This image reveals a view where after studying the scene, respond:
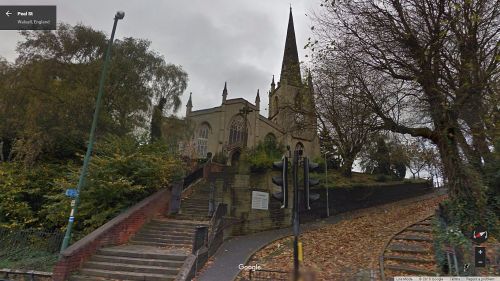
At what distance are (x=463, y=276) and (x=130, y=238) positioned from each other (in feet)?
34.1

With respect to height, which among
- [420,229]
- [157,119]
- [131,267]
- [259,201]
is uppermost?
[157,119]

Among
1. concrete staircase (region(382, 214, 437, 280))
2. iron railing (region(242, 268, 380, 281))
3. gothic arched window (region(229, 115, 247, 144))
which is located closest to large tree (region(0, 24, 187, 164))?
iron railing (region(242, 268, 380, 281))

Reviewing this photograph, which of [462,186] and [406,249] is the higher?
[462,186]

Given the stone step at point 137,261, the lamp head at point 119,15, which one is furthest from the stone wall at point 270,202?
the lamp head at point 119,15

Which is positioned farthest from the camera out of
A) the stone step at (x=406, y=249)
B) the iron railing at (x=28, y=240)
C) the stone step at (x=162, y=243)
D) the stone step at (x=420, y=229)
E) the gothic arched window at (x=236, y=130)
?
the gothic arched window at (x=236, y=130)

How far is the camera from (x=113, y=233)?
10.6 meters

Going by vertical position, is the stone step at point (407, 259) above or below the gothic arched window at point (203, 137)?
below

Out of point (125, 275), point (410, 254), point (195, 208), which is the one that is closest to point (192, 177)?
point (195, 208)

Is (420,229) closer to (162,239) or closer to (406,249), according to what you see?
(406,249)

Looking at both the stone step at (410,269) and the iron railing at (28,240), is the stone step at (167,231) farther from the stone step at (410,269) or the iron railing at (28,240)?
the stone step at (410,269)

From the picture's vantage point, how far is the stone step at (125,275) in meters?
8.49

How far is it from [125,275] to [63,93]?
1014cm

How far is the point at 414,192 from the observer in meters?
28.1

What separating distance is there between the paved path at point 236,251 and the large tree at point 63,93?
9287mm
